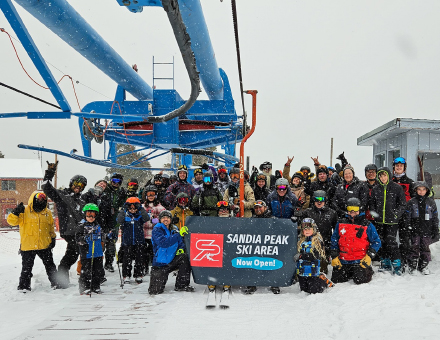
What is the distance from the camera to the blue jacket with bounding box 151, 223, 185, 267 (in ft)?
17.4

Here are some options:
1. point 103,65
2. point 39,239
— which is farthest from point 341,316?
point 103,65

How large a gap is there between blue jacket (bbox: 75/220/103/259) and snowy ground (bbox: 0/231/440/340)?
60cm

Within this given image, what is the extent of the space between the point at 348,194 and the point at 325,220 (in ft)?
2.15

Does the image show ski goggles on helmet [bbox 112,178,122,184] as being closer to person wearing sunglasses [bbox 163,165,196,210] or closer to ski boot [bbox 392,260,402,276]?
person wearing sunglasses [bbox 163,165,196,210]

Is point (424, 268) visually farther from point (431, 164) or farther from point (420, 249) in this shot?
point (431, 164)

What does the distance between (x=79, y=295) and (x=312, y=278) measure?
3354 mm

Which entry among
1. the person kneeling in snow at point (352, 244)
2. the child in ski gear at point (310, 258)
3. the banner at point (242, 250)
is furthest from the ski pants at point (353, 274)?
the banner at point (242, 250)

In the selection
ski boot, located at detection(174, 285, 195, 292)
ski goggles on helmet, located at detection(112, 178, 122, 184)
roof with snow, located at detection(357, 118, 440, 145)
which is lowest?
ski boot, located at detection(174, 285, 195, 292)

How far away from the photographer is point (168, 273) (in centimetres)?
533

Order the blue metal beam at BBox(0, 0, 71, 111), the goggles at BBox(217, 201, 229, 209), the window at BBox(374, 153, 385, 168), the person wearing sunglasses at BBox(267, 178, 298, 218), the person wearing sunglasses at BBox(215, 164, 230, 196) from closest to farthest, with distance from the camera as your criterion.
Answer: the blue metal beam at BBox(0, 0, 71, 111) < the goggles at BBox(217, 201, 229, 209) < the person wearing sunglasses at BBox(267, 178, 298, 218) < the person wearing sunglasses at BBox(215, 164, 230, 196) < the window at BBox(374, 153, 385, 168)

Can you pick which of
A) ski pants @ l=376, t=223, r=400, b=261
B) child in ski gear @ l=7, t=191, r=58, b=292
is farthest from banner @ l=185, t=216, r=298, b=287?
child in ski gear @ l=7, t=191, r=58, b=292

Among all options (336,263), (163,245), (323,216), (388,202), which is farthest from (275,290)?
(388,202)

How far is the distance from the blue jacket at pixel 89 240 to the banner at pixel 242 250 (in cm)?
135

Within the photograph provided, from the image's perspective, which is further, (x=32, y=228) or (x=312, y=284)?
(x=32, y=228)
